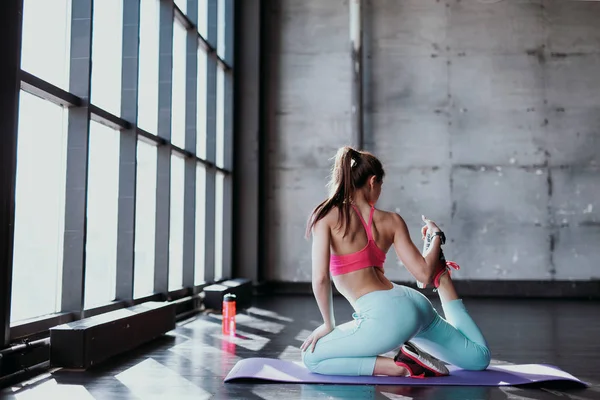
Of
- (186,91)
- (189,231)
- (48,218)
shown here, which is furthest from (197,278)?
(48,218)

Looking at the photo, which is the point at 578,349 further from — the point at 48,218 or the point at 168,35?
the point at 168,35

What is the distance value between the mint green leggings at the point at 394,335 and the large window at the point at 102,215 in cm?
217

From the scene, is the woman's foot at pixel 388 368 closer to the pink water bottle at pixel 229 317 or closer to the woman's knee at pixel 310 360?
the woman's knee at pixel 310 360

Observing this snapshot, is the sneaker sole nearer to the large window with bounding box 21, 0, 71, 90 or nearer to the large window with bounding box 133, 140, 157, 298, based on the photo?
the large window with bounding box 21, 0, 71, 90

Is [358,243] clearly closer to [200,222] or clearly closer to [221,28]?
[200,222]

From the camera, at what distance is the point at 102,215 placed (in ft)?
15.6

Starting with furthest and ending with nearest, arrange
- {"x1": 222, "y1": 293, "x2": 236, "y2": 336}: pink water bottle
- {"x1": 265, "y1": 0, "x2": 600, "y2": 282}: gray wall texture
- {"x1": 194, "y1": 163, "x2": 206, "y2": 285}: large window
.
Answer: {"x1": 265, "y1": 0, "x2": 600, "y2": 282}: gray wall texture → {"x1": 194, "y1": 163, "x2": 206, "y2": 285}: large window → {"x1": 222, "y1": 293, "x2": 236, "y2": 336}: pink water bottle

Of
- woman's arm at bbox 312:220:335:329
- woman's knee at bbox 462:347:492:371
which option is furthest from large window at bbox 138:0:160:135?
woman's knee at bbox 462:347:492:371

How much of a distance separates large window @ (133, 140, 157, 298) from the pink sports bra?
2.98 meters

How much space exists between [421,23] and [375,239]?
6960 mm

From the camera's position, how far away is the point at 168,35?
235 inches

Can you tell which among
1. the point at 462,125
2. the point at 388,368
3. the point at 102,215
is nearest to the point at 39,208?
the point at 102,215

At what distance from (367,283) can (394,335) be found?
258mm

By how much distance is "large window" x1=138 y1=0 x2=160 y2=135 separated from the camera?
5602mm
